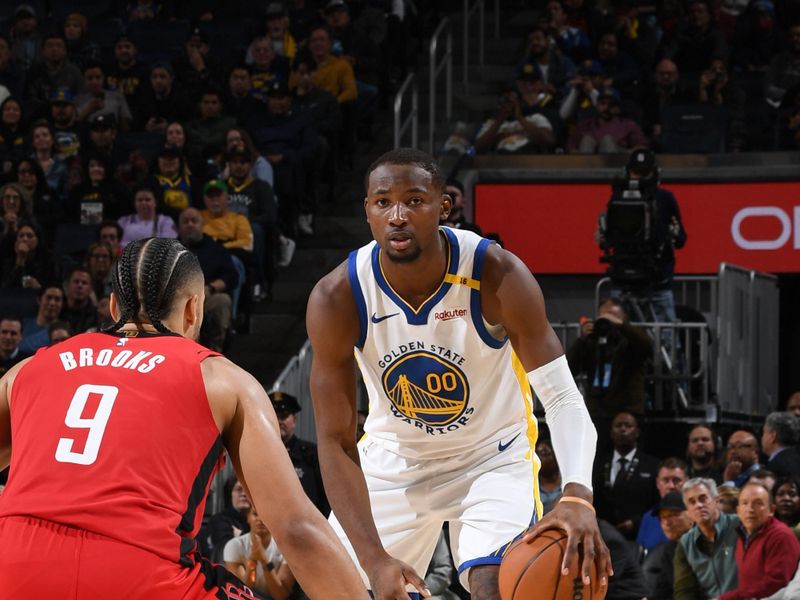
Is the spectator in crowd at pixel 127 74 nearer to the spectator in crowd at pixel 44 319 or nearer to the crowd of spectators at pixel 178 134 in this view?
the crowd of spectators at pixel 178 134

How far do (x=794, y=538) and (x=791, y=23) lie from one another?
26.7ft

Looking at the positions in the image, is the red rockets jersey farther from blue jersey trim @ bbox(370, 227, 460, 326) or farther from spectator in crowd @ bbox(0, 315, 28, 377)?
spectator in crowd @ bbox(0, 315, 28, 377)

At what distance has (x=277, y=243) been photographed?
1342 cm

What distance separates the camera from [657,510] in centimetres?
976

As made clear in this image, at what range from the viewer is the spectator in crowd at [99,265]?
11.9m

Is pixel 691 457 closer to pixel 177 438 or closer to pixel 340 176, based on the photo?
pixel 340 176

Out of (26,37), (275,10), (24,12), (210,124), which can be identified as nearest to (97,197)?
(210,124)

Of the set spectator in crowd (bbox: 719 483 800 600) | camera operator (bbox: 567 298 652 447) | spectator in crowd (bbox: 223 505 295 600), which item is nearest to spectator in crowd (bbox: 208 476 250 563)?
spectator in crowd (bbox: 223 505 295 600)

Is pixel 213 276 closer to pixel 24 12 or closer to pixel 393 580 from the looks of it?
pixel 24 12

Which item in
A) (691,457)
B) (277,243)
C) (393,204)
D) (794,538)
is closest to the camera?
(393,204)

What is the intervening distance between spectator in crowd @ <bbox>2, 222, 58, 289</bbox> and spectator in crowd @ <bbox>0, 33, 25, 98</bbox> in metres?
3.30

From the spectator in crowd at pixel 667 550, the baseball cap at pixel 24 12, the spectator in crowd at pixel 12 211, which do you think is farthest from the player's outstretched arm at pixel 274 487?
the baseball cap at pixel 24 12

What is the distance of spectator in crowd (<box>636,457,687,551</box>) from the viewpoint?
980cm

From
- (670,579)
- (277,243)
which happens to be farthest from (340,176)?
(670,579)
